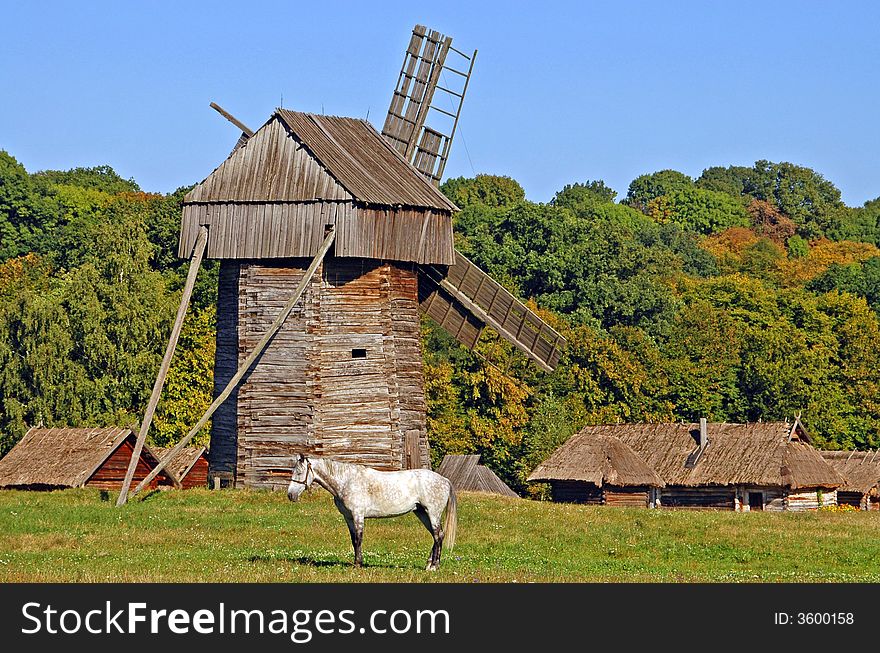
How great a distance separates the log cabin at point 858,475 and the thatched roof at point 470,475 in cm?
1473

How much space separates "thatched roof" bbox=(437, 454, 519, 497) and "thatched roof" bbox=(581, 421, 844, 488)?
488cm

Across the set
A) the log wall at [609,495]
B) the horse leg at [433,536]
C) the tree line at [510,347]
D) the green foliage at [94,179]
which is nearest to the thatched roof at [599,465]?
the log wall at [609,495]

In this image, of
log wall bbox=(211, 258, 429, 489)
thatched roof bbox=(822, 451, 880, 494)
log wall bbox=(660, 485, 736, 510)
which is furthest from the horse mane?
thatched roof bbox=(822, 451, 880, 494)

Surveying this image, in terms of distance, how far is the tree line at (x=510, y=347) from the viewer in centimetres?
7025

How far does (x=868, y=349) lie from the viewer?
277 ft

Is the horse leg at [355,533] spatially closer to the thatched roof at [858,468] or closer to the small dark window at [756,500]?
the small dark window at [756,500]

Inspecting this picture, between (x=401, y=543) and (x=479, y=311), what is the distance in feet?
51.5

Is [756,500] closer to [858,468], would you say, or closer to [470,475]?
[858,468]

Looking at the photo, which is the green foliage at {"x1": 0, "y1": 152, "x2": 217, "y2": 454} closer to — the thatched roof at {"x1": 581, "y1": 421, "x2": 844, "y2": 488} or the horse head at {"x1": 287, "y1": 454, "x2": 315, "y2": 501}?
the thatched roof at {"x1": 581, "y1": 421, "x2": 844, "y2": 488}

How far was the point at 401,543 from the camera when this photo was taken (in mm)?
Answer: 35281

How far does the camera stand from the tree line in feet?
230

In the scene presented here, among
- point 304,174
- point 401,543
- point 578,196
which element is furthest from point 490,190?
point 401,543
